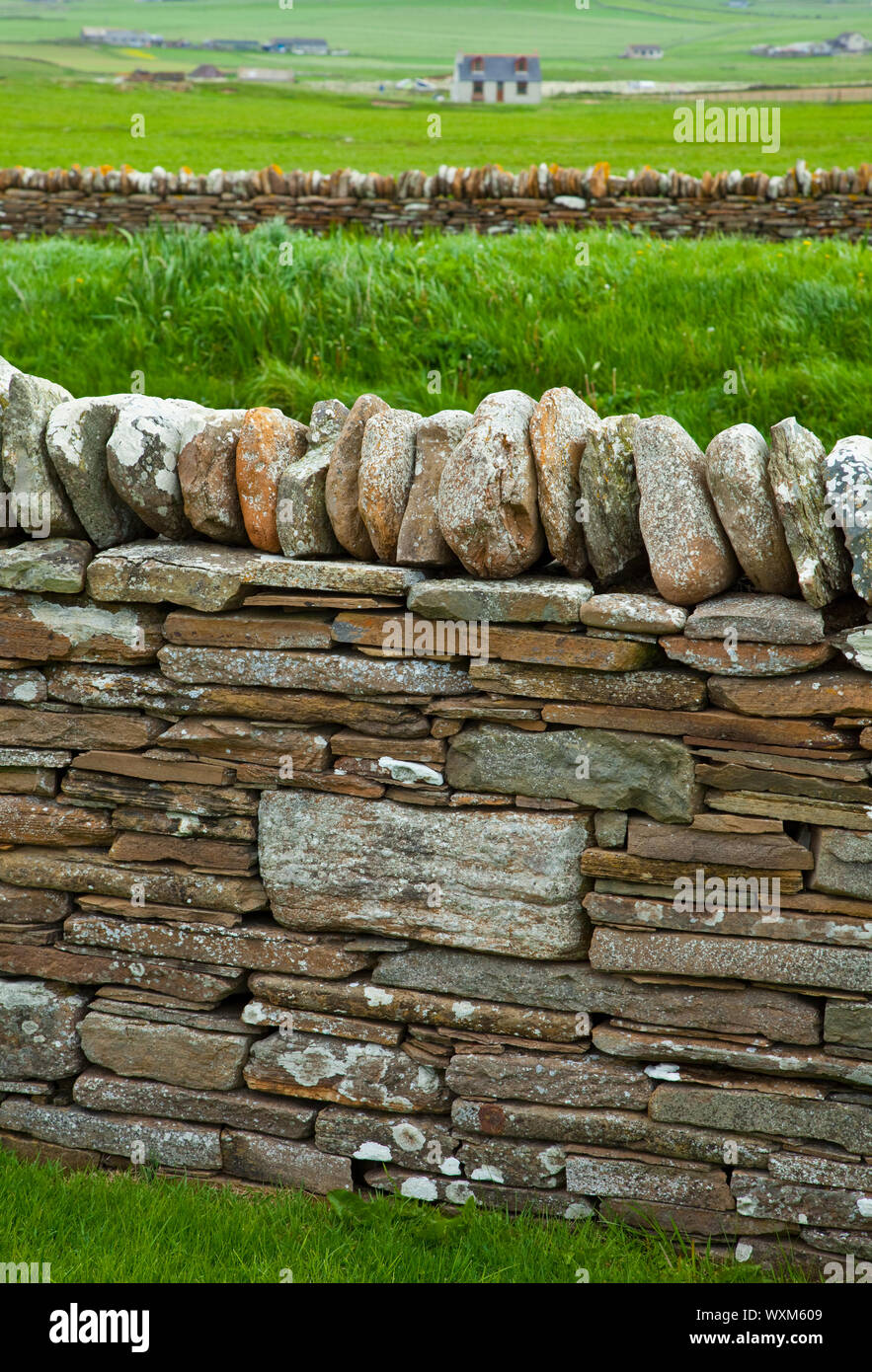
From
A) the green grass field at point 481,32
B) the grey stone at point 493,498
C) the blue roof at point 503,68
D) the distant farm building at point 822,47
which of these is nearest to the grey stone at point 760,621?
the grey stone at point 493,498

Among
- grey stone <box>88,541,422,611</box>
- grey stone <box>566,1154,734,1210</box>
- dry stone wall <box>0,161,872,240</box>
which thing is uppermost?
dry stone wall <box>0,161,872,240</box>

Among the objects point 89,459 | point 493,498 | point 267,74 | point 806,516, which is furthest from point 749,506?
point 267,74

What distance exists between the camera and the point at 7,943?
3.66m

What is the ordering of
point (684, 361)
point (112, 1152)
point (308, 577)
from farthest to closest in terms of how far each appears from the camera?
point (684, 361), point (112, 1152), point (308, 577)

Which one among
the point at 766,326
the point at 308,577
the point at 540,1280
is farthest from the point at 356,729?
the point at 766,326

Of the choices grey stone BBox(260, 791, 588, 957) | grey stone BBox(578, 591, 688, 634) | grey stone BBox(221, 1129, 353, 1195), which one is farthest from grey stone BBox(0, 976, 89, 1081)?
grey stone BBox(578, 591, 688, 634)

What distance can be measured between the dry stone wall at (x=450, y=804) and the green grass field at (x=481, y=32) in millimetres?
19970

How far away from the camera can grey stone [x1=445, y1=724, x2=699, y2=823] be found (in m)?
3.01

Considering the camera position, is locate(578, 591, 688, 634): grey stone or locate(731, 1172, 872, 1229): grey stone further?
locate(731, 1172, 872, 1229): grey stone

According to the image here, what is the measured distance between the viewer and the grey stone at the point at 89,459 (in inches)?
128

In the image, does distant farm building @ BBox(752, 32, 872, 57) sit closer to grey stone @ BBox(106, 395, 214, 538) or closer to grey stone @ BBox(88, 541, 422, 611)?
grey stone @ BBox(106, 395, 214, 538)

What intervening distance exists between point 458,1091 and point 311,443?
208cm

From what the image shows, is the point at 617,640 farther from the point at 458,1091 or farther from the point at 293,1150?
the point at 293,1150

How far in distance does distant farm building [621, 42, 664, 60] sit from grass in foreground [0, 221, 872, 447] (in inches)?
790
